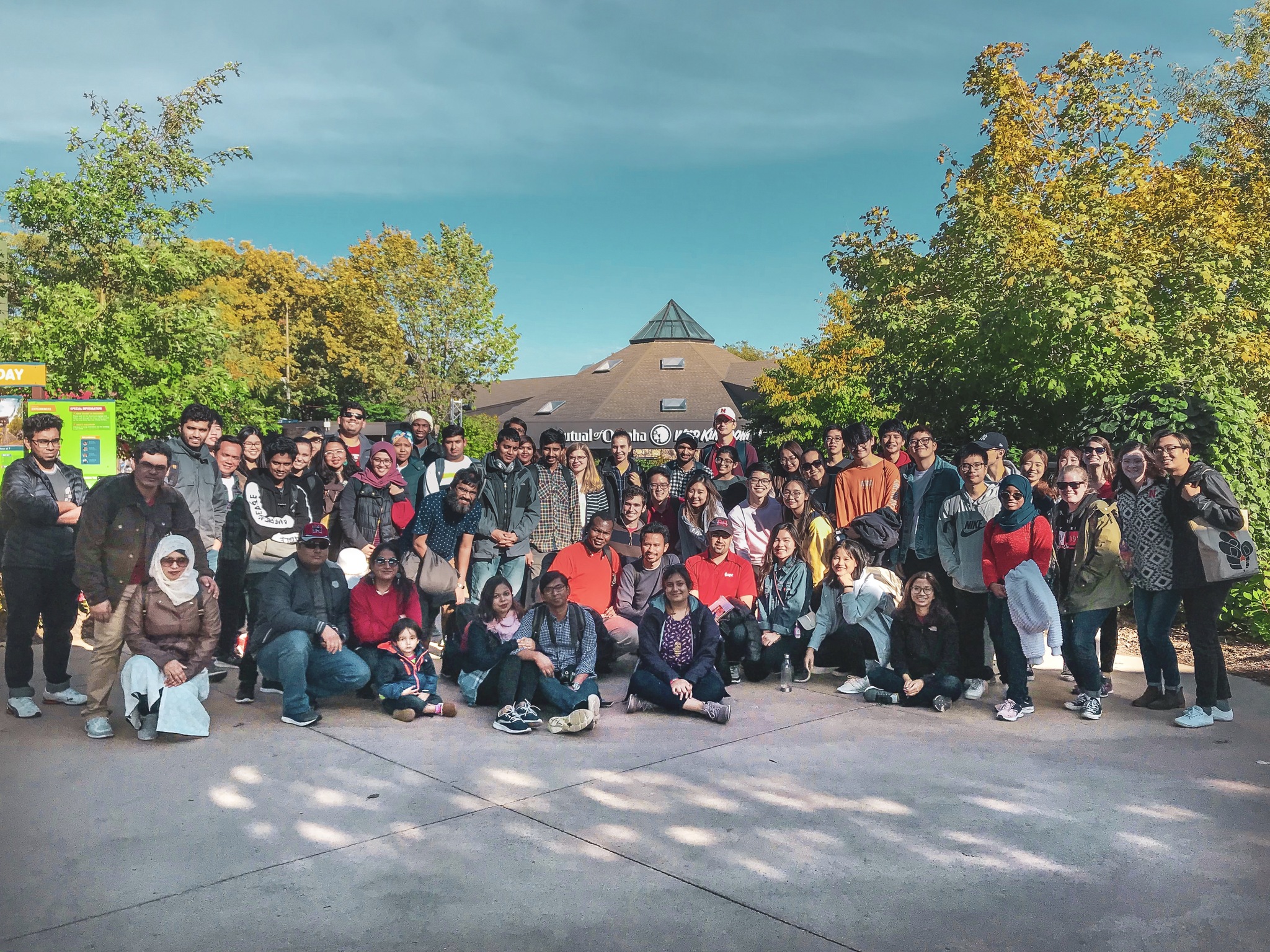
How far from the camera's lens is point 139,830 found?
440 centimetres

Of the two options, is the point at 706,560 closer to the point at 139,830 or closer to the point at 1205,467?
the point at 1205,467

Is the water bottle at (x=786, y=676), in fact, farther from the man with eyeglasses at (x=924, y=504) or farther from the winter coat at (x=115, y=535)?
the winter coat at (x=115, y=535)

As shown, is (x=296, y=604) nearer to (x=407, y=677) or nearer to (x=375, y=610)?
(x=375, y=610)

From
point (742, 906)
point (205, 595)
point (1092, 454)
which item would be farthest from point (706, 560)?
point (742, 906)

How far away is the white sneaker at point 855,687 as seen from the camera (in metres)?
7.04

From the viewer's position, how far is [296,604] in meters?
6.45

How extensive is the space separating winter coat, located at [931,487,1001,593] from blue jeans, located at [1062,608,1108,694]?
603 mm

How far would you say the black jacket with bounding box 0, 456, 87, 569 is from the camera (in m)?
6.05

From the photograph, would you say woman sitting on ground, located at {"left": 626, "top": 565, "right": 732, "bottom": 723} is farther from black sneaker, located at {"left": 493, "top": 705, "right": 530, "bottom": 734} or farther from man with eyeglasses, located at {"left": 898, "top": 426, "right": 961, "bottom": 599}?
man with eyeglasses, located at {"left": 898, "top": 426, "right": 961, "bottom": 599}

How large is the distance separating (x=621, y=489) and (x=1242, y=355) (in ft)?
29.9

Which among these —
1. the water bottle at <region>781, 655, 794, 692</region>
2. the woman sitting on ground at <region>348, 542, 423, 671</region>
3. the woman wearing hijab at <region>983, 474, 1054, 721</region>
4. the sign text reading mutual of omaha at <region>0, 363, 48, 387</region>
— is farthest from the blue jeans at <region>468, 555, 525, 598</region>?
the sign text reading mutual of omaha at <region>0, 363, 48, 387</region>

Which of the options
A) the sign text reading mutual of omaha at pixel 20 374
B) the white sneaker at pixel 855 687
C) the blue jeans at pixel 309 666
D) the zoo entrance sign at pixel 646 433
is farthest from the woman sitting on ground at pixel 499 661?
the zoo entrance sign at pixel 646 433

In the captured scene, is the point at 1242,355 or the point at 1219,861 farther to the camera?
the point at 1242,355

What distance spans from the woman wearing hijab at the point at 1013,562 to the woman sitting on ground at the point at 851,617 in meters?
0.90
